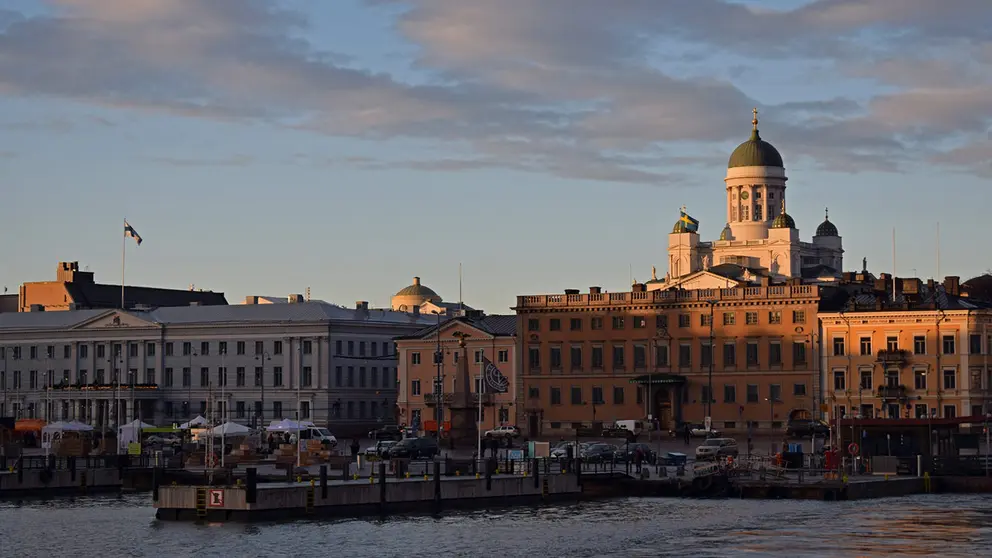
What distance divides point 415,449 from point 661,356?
41.0 metres

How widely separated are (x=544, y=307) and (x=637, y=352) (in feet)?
27.4

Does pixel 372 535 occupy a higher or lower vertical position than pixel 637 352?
lower

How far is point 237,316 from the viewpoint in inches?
6831

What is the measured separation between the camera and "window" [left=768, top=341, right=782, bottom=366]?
14275 cm

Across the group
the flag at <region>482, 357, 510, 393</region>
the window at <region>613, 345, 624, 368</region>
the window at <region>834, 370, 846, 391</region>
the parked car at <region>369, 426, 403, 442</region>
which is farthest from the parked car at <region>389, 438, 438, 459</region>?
the window at <region>834, 370, 846, 391</region>

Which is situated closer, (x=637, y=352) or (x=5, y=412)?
(x=637, y=352)

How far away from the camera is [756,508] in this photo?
273 feet

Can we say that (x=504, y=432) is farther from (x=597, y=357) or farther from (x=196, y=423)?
(x=196, y=423)

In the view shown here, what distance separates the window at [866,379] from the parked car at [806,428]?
5553mm

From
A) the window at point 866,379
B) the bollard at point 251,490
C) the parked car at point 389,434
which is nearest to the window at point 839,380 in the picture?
the window at point 866,379

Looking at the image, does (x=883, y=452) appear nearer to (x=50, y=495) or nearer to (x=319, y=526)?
(x=319, y=526)

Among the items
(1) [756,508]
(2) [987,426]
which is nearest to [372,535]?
(1) [756,508]

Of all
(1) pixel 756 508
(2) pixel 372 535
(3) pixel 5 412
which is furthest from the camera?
(3) pixel 5 412

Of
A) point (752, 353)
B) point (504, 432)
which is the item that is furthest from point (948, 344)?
point (504, 432)
